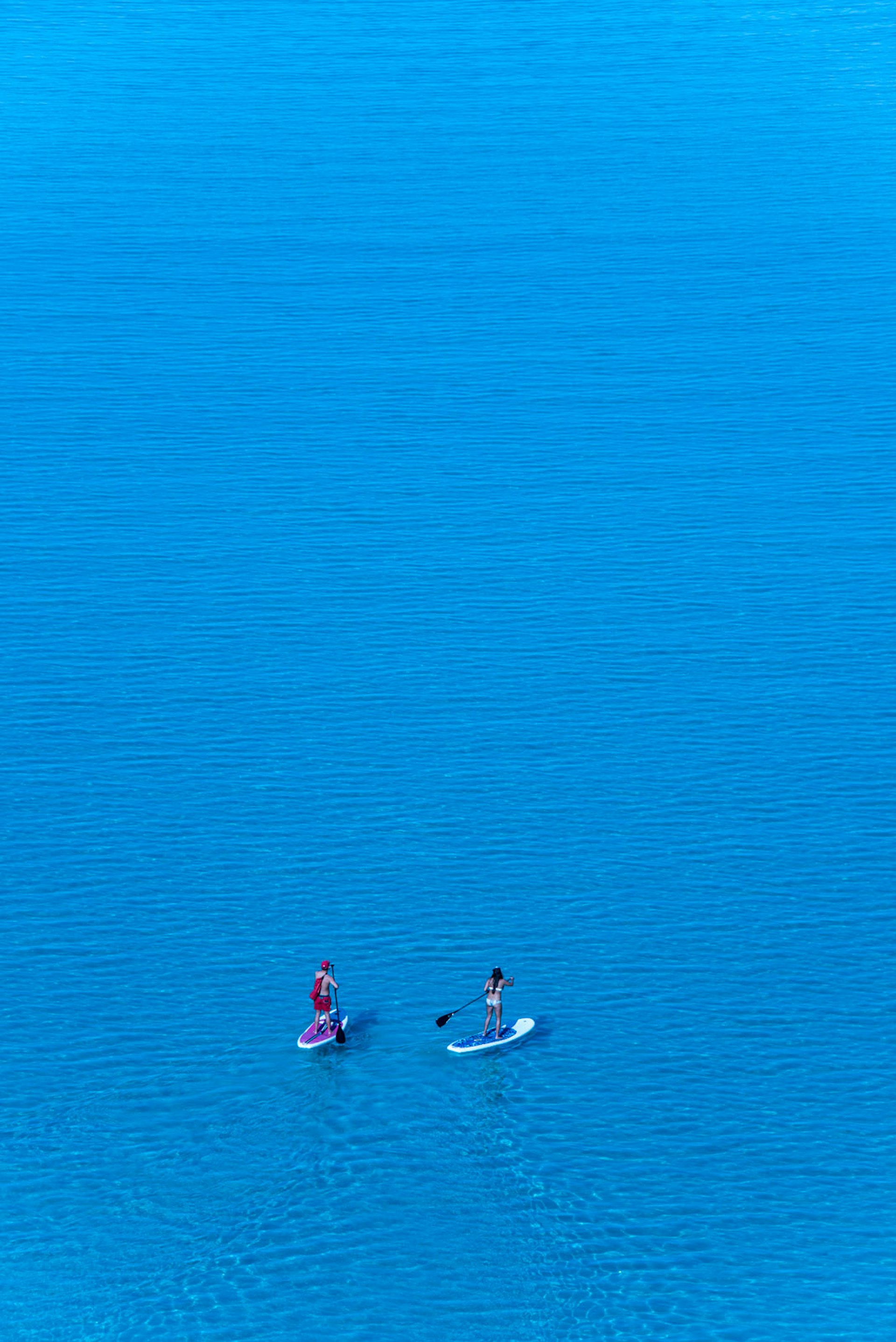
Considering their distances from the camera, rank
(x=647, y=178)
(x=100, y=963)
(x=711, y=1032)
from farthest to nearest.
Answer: (x=647, y=178) → (x=100, y=963) → (x=711, y=1032)

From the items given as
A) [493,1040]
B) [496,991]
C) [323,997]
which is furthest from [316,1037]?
[496,991]

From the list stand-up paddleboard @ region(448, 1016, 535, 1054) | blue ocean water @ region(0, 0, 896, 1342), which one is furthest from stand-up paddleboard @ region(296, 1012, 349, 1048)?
stand-up paddleboard @ region(448, 1016, 535, 1054)

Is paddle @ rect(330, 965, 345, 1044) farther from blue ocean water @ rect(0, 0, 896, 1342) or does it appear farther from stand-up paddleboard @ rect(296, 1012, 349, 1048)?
blue ocean water @ rect(0, 0, 896, 1342)

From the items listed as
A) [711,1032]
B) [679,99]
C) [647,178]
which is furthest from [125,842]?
[679,99]

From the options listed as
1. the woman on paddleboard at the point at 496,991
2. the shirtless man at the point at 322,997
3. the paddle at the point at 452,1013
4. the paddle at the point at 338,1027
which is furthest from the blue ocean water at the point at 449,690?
the woman on paddleboard at the point at 496,991

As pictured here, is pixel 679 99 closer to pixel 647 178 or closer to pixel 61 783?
pixel 647 178
